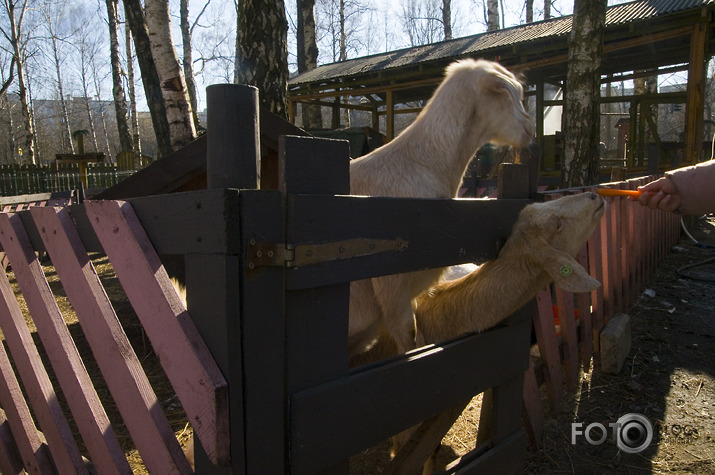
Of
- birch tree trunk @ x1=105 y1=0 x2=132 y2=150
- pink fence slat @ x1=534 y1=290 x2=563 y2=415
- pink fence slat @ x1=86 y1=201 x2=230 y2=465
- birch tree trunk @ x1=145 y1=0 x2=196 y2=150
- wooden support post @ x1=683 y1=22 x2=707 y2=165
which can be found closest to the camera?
pink fence slat @ x1=86 y1=201 x2=230 y2=465

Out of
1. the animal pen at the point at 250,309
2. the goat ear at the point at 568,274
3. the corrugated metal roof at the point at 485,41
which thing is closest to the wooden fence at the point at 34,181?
the corrugated metal roof at the point at 485,41

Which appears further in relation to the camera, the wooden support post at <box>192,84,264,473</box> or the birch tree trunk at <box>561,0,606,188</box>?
the birch tree trunk at <box>561,0,606,188</box>

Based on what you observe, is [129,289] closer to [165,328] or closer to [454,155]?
[165,328]

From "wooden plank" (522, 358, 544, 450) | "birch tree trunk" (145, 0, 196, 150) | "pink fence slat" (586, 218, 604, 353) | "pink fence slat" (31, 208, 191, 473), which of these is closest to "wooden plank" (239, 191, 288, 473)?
"pink fence slat" (31, 208, 191, 473)

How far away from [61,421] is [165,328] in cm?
109

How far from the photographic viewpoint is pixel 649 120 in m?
14.1

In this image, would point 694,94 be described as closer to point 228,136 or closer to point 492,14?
point 492,14

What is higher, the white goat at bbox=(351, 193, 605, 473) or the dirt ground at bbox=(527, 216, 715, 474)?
the white goat at bbox=(351, 193, 605, 473)

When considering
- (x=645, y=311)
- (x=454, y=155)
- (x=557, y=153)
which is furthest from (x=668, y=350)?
(x=557, y=153)

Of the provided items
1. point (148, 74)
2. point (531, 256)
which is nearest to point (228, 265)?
point (531, 256)

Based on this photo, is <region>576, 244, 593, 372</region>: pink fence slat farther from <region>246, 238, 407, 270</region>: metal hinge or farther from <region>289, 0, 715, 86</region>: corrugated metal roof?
<region>289, 0, 715, 86</region>: corrugated metal roof

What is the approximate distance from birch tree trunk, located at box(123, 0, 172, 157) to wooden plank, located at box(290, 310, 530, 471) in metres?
7.61

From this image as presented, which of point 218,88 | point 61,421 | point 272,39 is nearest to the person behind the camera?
point 218,88

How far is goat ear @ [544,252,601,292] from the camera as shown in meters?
2.08
